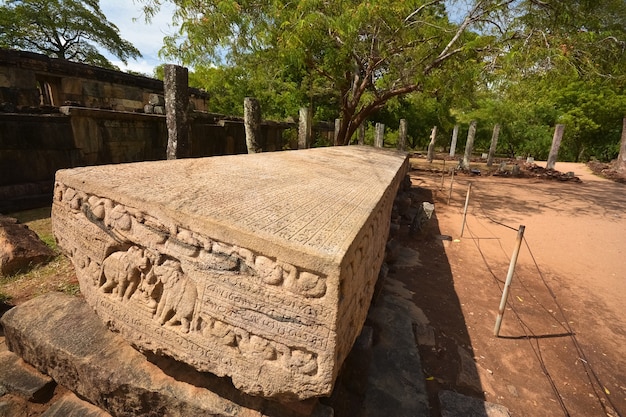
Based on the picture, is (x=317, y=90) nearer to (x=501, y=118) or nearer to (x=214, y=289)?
(x=214, y=289)

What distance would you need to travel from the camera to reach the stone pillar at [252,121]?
5.90m

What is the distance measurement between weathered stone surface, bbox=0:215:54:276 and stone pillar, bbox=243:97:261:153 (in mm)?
3767

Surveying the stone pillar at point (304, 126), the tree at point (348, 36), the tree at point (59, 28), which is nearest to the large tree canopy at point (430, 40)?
the tree at point (348, 36)

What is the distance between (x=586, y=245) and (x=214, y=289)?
20.4 ft

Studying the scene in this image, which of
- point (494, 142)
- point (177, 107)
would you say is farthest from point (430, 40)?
point (494, 142)

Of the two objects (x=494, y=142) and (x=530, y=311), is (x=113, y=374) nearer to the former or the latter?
(x=530, y=311)

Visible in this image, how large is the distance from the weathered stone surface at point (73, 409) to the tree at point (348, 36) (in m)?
5.35

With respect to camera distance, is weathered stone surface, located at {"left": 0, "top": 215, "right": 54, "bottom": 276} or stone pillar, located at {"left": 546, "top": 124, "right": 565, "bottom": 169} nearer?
weathered stone surface, located at {"left": 0, "top": 215, "right": 54, "bottom": 276}

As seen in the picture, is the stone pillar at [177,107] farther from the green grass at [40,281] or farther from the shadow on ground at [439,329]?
the shadow on ground at [439,329]

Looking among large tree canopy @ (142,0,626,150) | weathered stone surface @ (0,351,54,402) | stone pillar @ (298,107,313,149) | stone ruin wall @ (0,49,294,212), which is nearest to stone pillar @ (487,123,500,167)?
large tree canopy @ (142,0,626,150)

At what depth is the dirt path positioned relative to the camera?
210 cm

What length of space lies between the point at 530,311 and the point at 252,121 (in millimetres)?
5267

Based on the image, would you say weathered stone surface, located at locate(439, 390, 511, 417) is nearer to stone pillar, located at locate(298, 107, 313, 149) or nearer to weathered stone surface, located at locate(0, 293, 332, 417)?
weathered stone surface, located at locate(0, 293, 332, 417)

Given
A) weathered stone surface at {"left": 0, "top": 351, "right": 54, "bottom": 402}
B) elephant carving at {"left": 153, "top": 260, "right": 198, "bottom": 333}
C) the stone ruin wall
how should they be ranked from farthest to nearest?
the stone ruin wall
weathered stone surface at {"left": 0, "top": 351, "right": 54, "bottom": 402}
elephant carving at {"left": 153, "top": 260, "right": 198, "bottom": 333}
